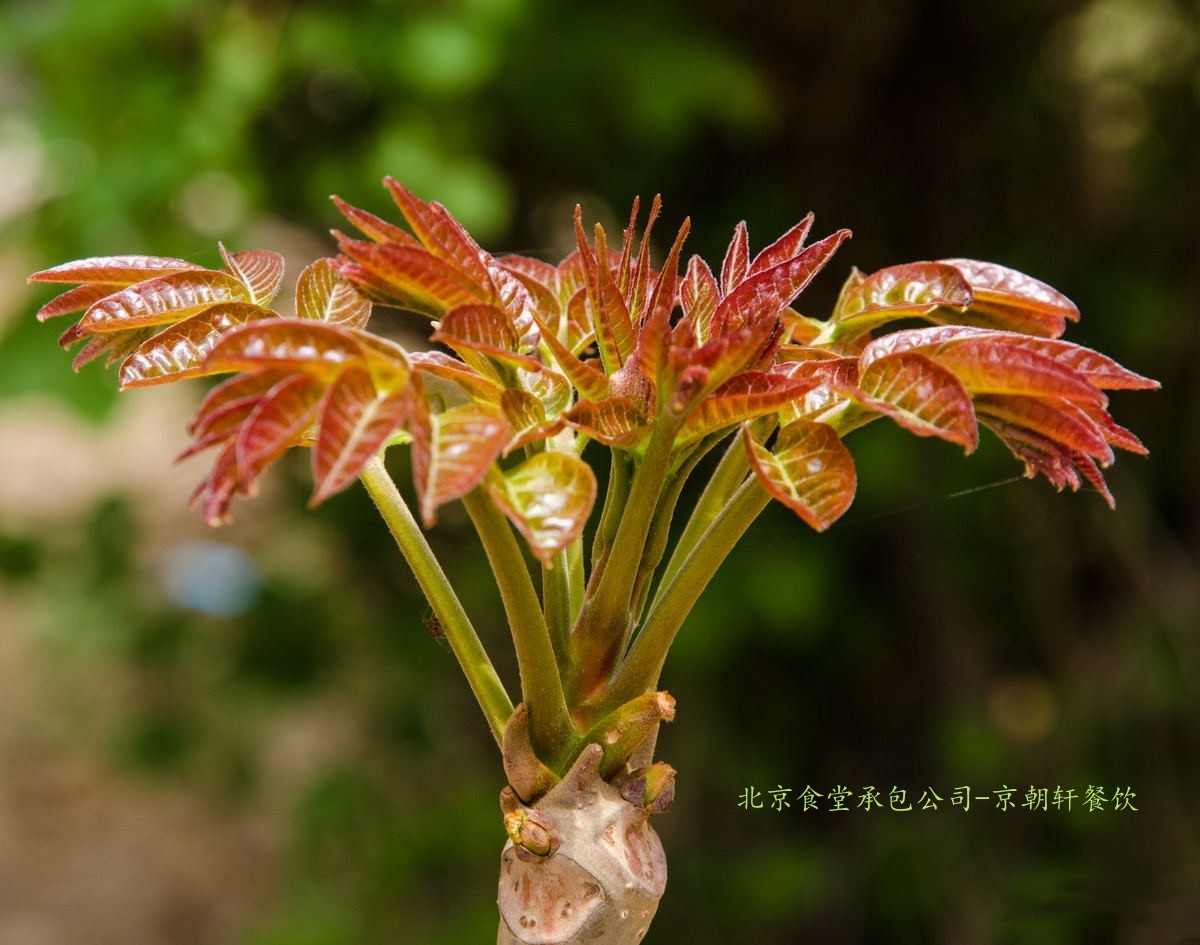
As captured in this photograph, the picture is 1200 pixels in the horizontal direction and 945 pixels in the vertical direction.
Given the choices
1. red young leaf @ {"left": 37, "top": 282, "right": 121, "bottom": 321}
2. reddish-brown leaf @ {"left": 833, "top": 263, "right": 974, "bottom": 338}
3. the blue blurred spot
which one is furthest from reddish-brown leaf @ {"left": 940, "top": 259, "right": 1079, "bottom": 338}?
the blue blurred spot

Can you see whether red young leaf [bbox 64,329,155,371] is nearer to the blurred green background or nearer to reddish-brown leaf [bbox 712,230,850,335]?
reddish-brown leaf [bbox 712,230,850,335]

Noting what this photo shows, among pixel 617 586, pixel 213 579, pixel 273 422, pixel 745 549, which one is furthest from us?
pixel 213 579

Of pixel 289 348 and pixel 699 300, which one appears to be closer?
pixel 289 348

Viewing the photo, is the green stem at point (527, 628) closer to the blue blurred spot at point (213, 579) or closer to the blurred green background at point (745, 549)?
the blurred green background at point (745, 549)

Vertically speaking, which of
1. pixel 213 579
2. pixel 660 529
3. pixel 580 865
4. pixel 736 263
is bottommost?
pixel 213 579

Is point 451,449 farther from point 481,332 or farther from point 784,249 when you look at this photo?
point 784,249

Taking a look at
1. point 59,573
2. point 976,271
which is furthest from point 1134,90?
point 59,573

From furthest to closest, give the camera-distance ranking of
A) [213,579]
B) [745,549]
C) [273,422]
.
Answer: [213,579] → [745,549] → [273,422]

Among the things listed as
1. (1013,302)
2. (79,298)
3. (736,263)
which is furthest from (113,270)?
(1013,302)
